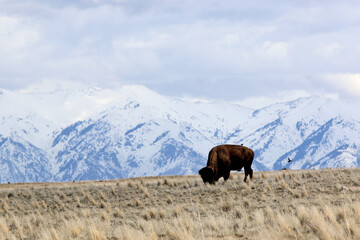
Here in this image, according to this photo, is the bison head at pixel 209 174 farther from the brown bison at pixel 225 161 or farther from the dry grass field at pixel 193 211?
the dry grass field at pixel 193 211

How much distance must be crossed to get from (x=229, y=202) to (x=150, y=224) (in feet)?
17.9

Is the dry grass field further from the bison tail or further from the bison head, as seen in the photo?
the bison tail

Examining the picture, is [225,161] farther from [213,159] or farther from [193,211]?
[193,211]

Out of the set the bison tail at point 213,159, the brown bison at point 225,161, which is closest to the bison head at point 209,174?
the brown bison at point 225,161

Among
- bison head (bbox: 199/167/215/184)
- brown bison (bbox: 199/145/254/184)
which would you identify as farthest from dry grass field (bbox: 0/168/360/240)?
brown bison (bbox: 199/145/254/184)

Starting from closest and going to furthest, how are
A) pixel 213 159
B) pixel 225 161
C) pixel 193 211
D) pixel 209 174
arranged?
pixel 193 211 → pixel 209 174 → pixel 213 159 → pixel 225 161

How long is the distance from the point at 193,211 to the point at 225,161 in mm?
10103

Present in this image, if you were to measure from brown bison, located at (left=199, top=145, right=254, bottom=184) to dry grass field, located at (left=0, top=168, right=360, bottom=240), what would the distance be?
980 millimetres

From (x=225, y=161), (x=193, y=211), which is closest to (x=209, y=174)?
(x=225, y=161)

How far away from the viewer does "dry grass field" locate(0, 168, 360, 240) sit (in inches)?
651

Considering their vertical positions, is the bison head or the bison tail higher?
the bison tail

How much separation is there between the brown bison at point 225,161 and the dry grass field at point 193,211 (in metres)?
0.98

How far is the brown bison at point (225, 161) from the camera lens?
30656 millimetres

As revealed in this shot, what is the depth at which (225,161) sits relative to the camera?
31.3m
